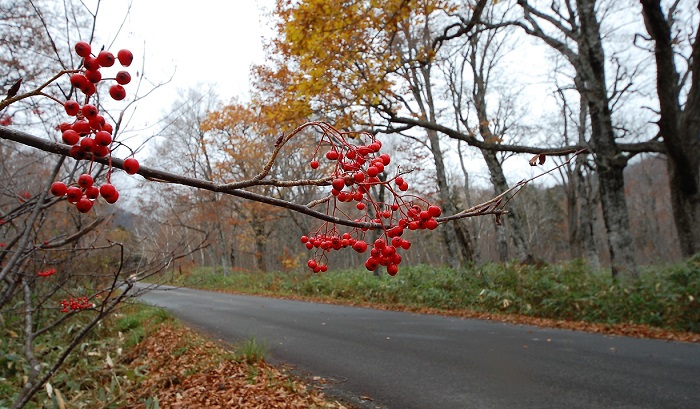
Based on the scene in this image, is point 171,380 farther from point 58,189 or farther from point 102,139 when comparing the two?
point 102,139

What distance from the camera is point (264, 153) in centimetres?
1819

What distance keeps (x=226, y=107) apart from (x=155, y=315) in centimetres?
1383

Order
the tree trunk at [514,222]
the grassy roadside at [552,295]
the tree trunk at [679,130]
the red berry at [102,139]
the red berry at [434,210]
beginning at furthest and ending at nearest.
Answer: the tree trunk at [514,222]
the tree trunk at [679,130]
the grassy roadside at [552,295]
the red berry at [434,210]
the red berry at [102,139]

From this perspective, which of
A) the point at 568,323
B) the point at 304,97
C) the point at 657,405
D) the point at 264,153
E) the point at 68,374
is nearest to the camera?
the point at 657,405

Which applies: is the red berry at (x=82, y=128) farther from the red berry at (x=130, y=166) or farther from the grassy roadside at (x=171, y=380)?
the grassy roadside at (x=171, y=380)

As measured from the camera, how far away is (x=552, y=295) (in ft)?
30.1

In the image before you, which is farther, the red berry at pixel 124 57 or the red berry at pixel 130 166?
the red berry at pixel 124 57

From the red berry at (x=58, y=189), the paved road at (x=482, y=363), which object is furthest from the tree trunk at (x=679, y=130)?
the red berry at (x=58, y=189)

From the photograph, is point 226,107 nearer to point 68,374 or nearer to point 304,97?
point 304,97

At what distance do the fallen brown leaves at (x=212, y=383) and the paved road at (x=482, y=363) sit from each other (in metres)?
0.64

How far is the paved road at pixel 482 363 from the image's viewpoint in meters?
4.21

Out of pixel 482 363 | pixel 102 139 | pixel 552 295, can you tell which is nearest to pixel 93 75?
pixel 102 139

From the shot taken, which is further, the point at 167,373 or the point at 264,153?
the point at 264,153

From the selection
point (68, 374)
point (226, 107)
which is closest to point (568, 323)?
point (68, 374)
